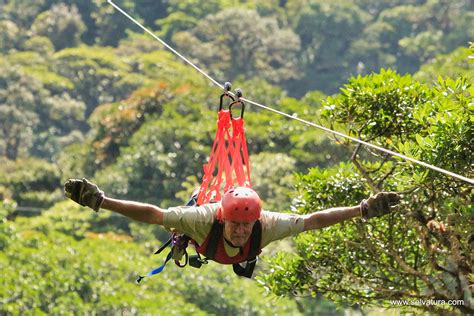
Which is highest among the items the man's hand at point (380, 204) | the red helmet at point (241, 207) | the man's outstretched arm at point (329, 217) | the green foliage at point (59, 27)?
the green foliage at point (59, 27)

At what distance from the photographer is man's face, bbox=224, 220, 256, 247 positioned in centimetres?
518

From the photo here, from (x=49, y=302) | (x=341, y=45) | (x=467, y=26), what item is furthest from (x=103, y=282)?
(x=341, y=45)

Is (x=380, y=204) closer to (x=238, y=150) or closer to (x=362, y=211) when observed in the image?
(x=362, y=211)

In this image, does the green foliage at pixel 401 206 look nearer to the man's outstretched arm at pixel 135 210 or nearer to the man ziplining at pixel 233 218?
the man ziplining at pixel 233 218

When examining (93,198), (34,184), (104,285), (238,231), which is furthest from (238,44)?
(93,198)

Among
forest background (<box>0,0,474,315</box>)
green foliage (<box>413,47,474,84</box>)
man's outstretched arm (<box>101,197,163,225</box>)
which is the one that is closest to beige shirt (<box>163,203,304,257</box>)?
man's outstretched arm (<box>101,197,163,225</box>)

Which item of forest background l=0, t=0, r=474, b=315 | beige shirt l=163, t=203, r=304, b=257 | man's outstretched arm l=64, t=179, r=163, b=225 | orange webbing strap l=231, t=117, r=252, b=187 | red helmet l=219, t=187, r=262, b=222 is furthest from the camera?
forest background l=0, t=0, r=474, b=315

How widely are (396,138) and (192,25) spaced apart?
58.6 metres

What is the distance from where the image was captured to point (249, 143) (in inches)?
1107

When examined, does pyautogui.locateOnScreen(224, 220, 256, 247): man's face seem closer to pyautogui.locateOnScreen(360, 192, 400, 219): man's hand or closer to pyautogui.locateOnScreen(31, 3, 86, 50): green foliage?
pyautogui.locateOnScreen(360, 192, 400, 219): man's hand

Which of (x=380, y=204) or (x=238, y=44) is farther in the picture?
(x=238, y=44)

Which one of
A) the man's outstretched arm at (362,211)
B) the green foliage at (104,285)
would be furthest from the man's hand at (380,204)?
the green foliage at (104,285)

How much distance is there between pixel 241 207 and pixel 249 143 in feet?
75.5

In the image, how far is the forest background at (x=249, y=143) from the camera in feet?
23.7
